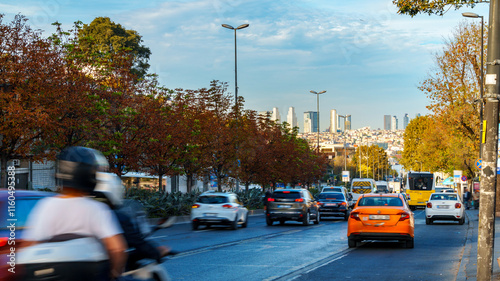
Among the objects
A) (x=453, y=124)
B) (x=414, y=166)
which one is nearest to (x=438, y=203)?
(x=453, y=124)

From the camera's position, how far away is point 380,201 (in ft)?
61.6

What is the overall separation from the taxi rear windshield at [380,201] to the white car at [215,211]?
25.2 feet

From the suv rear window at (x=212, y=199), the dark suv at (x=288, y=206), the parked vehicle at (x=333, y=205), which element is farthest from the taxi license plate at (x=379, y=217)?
the parked vehicle at (x=333, y=205)

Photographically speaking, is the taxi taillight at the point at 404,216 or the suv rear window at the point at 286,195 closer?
the taxi taillight at the point at 404,216

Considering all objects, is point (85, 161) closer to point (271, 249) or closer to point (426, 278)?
point (426, 278)

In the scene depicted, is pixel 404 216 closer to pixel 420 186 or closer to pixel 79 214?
pixel 79 214

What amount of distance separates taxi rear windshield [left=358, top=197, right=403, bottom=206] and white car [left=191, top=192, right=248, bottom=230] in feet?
25.2

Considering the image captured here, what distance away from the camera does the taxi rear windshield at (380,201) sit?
61.1ft

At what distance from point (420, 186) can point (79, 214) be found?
54.8 meters

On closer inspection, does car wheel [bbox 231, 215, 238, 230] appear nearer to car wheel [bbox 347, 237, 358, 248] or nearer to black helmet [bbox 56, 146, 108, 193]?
car wheel [bbox 347, 237, 358, 248]

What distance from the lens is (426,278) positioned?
465 inches

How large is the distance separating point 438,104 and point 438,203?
37.1ft

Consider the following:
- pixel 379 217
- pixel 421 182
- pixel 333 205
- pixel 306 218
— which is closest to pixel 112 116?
pixel 306 218

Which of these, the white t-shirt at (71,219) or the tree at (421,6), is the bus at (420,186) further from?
the white t-shirt at (71,219)
